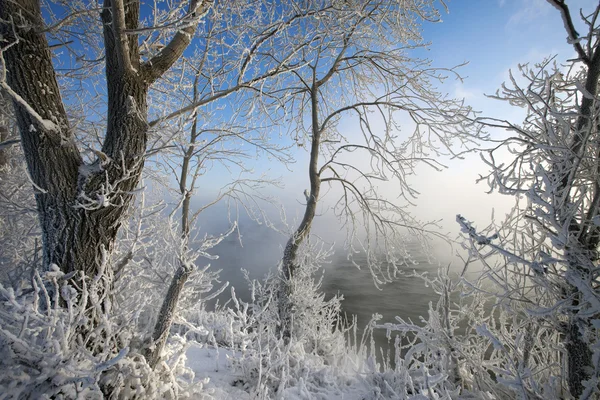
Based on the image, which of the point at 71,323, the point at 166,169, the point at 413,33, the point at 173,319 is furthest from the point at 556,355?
the point at 166,169

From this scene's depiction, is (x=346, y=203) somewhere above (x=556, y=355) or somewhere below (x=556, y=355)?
above

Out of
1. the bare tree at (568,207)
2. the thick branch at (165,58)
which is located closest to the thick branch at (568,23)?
the bare tree at (568,207)

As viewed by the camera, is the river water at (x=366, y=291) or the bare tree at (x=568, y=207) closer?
the bare tree at (x=568, y=207)

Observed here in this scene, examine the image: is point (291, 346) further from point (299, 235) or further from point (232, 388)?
point (299, 235)

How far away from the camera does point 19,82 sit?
82.0 inches

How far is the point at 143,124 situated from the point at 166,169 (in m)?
3.82

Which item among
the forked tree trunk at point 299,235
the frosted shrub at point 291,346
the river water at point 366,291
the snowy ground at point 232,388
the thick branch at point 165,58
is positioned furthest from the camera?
the river water at point 366,291

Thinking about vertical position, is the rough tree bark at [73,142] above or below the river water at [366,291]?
above

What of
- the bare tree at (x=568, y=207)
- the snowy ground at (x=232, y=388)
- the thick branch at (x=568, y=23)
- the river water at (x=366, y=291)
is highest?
the thick branch at (x=568, y=23)

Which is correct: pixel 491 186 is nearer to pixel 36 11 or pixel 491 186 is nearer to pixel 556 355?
pixel 556 355

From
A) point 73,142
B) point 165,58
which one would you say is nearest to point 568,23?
point 165,58

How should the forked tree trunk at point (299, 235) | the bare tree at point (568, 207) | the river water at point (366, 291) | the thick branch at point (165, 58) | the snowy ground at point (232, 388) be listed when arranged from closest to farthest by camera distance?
the bare tree at point (568, 207) → the thick branch at point (165, 58) → the snowy ground at point (232, 388) → the forked tree trunk at point (299, 235) → the river water at point (366, 291)

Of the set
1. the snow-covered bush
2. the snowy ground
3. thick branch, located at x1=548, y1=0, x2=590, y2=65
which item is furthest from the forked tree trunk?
thick branch, located at x1=548, y1=0, x2=590, y2=65

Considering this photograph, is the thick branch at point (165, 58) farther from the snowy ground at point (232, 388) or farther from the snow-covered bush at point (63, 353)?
the snowy ground at point (232, 388)
